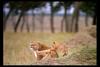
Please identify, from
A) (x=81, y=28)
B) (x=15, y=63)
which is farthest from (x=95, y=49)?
(x=15, y=63)

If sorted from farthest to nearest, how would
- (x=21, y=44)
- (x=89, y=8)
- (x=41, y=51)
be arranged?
(x=89, y=8) < (x=21, y=44) < (x=41, y=51)

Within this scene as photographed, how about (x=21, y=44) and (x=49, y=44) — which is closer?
(x=49, y=44)

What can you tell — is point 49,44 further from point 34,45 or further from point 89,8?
point 89,8

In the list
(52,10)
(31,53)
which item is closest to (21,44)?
(31,53)

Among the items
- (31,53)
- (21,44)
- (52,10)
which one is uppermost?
(52,10)


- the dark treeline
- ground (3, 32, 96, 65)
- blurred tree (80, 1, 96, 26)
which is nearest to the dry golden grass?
ground (3, 32, 96, 65)

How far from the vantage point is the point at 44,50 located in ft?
9.20

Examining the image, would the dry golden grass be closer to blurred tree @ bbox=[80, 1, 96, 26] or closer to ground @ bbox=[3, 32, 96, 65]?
ground @ bbox=[3, 32, 96, 65]

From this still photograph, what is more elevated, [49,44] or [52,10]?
[52,10]

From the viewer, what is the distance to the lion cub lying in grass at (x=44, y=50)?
9.18ft

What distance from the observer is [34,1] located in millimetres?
3305

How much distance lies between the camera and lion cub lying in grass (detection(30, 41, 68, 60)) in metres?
2.80

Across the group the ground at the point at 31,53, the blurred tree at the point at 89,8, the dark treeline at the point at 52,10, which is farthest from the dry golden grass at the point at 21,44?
the blurred tree at the point at 89,8

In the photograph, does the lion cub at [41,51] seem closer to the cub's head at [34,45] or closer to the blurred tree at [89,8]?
the cub's head at [34,45]
